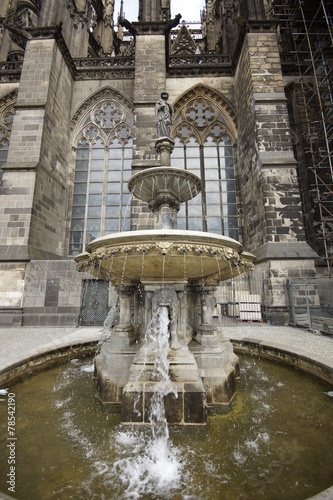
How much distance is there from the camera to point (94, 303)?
751cm

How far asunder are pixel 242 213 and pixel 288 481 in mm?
9635

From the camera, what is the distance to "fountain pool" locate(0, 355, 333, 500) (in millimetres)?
1334

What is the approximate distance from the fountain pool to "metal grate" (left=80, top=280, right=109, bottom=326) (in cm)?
480

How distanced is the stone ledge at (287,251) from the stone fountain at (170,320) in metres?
4.35

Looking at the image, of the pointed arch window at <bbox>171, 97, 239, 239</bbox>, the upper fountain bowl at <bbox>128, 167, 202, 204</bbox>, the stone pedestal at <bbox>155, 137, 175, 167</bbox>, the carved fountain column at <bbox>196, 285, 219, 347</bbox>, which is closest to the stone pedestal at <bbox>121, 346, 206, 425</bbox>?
the carved fountain column at <bbox>196, 285, 219, 347</bbox>

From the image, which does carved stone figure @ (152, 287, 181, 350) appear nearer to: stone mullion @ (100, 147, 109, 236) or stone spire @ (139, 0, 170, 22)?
stone mullion @ (100, 147, 109, 236)

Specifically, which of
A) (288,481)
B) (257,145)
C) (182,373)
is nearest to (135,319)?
(182,373)

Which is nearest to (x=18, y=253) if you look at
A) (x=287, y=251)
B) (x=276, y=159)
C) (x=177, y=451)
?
(x=177, y=451)

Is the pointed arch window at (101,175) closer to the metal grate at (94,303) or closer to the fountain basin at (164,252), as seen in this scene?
the metal grate at (94,303)

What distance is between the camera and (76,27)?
12.8 meters

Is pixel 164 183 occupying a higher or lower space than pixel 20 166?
lower

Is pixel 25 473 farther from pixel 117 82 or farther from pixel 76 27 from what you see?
pixel 76 27

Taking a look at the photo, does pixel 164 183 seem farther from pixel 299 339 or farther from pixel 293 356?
pixel 299 339

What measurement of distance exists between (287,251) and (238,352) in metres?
3.98
